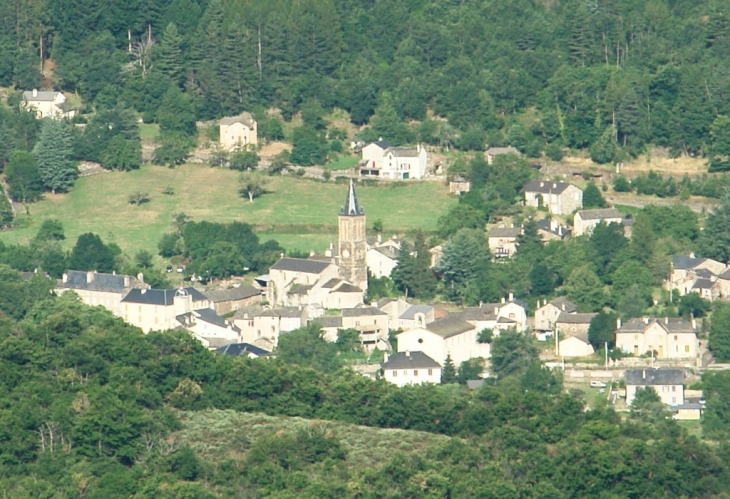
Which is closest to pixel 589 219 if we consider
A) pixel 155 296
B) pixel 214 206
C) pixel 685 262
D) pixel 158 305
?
pixel 685 262

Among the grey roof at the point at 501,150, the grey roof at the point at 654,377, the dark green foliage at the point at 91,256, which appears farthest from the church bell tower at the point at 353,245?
the grey roof at the point at 654,377

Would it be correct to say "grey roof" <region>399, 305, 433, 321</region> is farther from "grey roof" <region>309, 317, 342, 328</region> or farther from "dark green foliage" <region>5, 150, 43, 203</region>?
"dark green foliage" <region>5, 150, 43, 203</region>

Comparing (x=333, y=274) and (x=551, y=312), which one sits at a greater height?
(x=333, y=274)

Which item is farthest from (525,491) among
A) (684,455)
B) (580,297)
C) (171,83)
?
(171,83)

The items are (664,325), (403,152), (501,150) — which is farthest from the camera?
(403,152)

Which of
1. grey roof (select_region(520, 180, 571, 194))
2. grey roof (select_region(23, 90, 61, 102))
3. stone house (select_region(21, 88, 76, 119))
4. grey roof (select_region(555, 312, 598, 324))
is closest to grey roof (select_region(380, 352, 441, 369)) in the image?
grey roof (select_region(555, 312, 598, 324))

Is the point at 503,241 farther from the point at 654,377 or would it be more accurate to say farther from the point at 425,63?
the point at 425,63

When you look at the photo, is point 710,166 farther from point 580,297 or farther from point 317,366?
point 317,366
